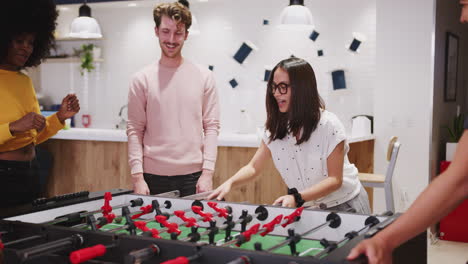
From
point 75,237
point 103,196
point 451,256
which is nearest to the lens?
point 75,237

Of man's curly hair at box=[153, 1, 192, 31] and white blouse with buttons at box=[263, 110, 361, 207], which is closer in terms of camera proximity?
white blouse with buttons at box=[263, 110, 361, 207]

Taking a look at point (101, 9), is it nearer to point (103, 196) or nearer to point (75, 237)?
point (103, 196)

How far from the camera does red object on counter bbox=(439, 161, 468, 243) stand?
5.42 metres

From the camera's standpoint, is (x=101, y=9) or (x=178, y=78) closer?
(x=178, y=78)

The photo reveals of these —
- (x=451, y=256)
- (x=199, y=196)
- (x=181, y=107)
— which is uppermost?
(x=181, y=107)

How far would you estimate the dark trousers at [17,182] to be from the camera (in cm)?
240

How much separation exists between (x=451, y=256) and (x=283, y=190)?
186cm

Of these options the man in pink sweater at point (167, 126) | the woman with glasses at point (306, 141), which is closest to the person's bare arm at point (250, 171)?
the woman with glasses at point (306, 141)

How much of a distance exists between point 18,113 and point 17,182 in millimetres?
312

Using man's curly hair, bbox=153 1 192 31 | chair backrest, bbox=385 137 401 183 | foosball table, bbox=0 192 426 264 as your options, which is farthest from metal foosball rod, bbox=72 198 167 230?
chair backrest, bbox=385 137 401 183

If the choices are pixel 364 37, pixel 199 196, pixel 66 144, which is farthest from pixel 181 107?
pixel 364 37

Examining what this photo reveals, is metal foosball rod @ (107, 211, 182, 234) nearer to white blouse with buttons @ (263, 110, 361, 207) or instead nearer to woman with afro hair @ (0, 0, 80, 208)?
woman with afro hair @ (0, 0, 80, 208)

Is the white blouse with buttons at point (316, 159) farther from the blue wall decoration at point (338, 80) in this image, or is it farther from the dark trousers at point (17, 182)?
the blue wall decoration at point (338, 80)

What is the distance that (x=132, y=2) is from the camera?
23.3 feet
